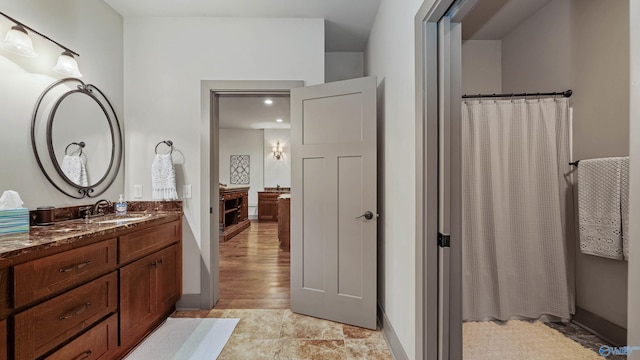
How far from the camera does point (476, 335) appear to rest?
2102 mm

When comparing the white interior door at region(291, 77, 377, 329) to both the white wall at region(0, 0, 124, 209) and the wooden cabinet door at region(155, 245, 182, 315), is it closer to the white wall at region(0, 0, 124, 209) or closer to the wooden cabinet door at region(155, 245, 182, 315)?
the wooden cabinet door at region(155, 245, 182, 315)

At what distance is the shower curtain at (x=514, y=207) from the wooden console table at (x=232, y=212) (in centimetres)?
434

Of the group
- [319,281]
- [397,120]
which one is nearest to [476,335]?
[319,281]

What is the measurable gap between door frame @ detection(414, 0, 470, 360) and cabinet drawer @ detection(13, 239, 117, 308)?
6.07 feet

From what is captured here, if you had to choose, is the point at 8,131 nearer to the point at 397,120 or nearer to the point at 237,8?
the point at 237,8

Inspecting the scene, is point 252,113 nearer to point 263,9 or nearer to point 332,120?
point 263,9

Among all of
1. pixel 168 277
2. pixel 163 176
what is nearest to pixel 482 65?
pixel 163 176

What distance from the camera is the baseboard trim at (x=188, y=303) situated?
2.54 metres

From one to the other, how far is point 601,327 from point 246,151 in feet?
24.5

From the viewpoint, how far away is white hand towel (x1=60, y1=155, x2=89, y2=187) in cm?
202

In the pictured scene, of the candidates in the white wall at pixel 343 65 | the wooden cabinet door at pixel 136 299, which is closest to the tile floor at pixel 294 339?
the wooden cabinet door at pixel 136 299

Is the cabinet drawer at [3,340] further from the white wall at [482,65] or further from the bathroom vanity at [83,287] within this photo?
the white wall at [482,65]

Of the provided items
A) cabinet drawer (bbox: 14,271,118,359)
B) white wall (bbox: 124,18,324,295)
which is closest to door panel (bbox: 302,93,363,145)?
white wall (bbox: 124,18,324,295)

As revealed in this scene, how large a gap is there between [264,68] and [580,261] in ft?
10.3
